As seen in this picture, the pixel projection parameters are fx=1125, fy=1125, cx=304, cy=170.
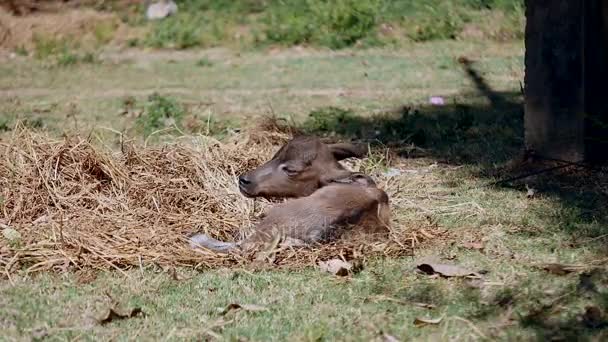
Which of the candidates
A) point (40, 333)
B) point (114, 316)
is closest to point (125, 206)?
point (114, 316)

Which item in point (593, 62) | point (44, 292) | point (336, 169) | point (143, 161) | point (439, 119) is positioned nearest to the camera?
point (44, 292)

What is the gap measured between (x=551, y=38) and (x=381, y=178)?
133cm

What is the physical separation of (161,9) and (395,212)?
8242mm

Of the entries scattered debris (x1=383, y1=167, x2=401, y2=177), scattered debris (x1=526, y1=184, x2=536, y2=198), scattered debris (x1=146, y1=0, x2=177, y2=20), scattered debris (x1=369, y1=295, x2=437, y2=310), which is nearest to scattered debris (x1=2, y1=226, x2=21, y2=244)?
scattered debris (x1=369, y1=295, x2=437, y2=310)

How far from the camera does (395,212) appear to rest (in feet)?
19.7

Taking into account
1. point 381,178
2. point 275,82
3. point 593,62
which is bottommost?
point 275,82

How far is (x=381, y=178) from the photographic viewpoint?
6.69 metres

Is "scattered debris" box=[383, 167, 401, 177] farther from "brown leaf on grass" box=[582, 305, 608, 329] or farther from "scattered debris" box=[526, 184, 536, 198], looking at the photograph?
"brown leaf on grass" box=[582, 305, 608, 329]

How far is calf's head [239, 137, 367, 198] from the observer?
5.73m

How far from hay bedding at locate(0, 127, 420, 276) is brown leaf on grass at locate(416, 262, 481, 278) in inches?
11.2

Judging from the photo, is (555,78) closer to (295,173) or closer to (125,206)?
(295,173)

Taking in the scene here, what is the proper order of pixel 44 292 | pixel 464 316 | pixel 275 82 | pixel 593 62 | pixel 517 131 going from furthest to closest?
pixel 275 82, pixel 517 131, pixel 593 62, pixel 44 292, pixel 464 316

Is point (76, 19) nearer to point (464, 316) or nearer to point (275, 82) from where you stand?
point (275, 82)

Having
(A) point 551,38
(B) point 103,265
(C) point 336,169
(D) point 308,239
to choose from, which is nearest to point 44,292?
(B) point 103,265
